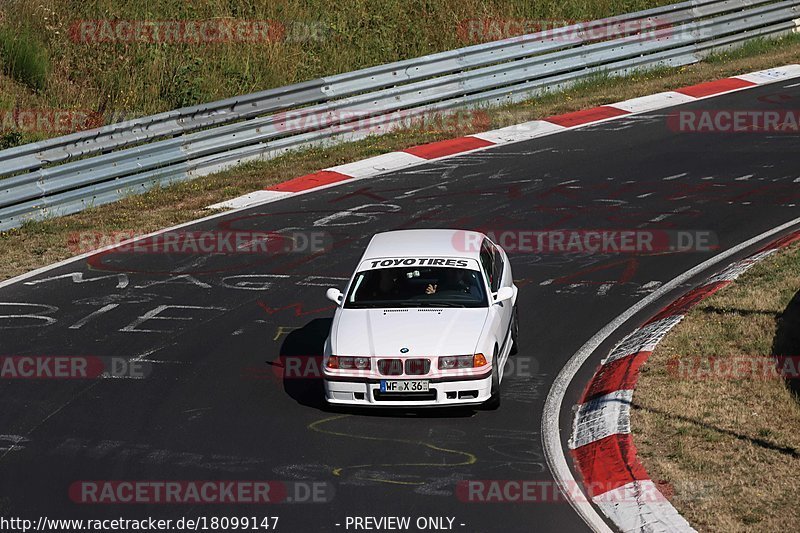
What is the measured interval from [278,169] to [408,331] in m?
9.44

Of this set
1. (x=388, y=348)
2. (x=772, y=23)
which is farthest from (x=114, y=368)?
(x=772, y=23)

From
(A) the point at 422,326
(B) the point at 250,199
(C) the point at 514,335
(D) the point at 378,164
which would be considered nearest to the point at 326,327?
(C) the point at 514,335

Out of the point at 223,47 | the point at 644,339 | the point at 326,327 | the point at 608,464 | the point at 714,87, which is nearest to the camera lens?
the point at 608,464

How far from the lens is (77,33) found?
23.0m

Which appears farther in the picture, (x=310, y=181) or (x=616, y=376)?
(x=310, y=181)

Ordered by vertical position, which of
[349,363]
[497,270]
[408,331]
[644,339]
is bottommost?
[644,339]

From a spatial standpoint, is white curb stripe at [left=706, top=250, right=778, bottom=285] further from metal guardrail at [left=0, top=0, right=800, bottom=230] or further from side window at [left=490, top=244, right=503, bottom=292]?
metal guardrail at [left=0, top=0, right=800, bottom=230]

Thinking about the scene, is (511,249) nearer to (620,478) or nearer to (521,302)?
(521,302)

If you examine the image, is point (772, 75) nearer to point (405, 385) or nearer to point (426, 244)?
point (426, 244)

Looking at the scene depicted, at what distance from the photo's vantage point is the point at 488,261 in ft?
39.6

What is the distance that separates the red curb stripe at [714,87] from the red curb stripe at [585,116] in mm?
1677

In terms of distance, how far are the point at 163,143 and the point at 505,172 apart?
559 centimetres

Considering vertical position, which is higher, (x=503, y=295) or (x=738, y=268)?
(x=503, y=295)

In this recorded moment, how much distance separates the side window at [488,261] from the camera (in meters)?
11.7
